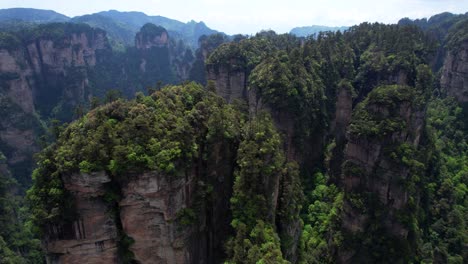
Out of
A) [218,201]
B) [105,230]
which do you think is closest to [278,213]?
[218,201]

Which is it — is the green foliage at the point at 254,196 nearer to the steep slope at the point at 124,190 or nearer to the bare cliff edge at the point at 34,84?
the steep slope at the point at 124,190

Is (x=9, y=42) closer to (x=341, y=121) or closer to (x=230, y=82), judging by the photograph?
(x=230, y=82)

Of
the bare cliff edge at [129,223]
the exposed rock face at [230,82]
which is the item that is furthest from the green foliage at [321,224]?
the exposed rock face at [230,82]

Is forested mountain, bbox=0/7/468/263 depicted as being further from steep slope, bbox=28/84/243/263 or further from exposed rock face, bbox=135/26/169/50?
exposed rock face, bbox=135/26/169/50

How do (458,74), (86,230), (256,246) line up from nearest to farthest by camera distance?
1. (256,246)
2. (86,230)
3. (458,74)

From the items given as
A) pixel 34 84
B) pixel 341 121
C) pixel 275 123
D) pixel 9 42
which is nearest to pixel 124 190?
pixel 275 123

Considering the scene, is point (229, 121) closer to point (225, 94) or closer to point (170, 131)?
point (170, 131)
